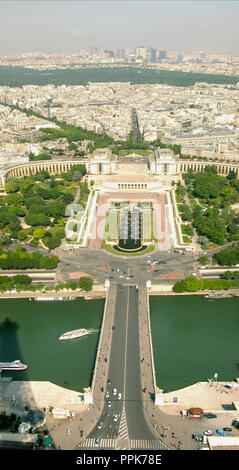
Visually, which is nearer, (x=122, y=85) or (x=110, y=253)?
(x=110, y=253)

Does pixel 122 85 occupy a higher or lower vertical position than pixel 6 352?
higher

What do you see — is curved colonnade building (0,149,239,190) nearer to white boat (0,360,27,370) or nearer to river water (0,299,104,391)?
river water (0,299,104,391)

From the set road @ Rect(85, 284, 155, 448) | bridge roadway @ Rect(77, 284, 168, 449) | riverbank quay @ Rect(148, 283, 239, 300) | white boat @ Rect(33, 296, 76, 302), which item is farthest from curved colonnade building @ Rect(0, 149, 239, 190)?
road @ Rect(85, 284, 155, 448)

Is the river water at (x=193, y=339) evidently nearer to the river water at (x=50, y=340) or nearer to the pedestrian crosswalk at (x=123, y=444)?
the river water at (x=50, y=340)

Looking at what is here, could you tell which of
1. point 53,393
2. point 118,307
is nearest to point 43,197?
point 118,307

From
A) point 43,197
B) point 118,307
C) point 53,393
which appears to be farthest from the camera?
point 43,197

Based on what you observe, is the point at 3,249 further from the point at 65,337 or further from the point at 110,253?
the point at 65,337
